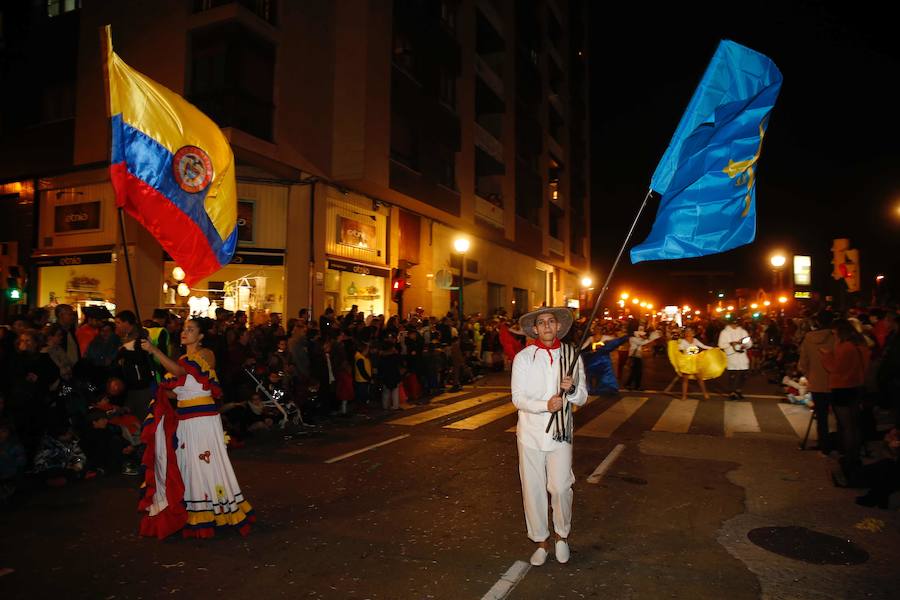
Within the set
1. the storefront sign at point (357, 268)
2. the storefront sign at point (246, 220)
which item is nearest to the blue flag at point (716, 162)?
the storefront sign at point (357, 268)

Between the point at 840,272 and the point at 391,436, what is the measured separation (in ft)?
57.5

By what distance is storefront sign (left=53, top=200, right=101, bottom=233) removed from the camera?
61.3 feet

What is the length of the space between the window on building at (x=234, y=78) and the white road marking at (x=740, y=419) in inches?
562

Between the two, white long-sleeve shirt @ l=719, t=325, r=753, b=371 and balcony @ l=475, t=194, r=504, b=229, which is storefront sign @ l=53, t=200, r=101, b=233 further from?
white long-sleeve shirt @ l=719, t=325, r=753, b=371

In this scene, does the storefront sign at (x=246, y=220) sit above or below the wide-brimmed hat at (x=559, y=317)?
above

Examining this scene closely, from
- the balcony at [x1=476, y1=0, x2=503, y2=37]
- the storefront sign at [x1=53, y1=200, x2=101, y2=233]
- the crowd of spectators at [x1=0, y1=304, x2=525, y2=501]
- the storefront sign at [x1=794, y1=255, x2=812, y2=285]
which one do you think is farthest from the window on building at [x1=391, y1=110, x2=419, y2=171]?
the storefront sign at [x1=794, y1=255, x2=812, y2=285]

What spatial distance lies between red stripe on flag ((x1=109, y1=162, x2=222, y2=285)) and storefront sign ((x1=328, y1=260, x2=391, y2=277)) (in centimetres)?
1344

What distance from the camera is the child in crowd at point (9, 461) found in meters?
6.49

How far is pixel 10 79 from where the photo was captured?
21406mm

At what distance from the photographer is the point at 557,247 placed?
42.3 meters

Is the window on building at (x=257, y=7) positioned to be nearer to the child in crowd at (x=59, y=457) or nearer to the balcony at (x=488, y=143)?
the balcony at (x=488, y=143)

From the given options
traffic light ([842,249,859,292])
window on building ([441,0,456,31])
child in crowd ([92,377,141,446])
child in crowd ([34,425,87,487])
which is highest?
window on building ([441,0,456,31])

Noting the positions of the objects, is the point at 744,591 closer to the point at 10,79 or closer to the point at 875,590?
the point at 875,590

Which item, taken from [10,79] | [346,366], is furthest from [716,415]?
[10,79]
